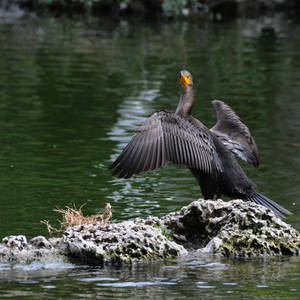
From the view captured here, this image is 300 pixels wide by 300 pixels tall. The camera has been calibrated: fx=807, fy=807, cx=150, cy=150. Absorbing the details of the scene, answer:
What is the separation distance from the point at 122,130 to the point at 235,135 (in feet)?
15.5

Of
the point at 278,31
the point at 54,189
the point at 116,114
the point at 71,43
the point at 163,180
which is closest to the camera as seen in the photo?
the point at 54,189

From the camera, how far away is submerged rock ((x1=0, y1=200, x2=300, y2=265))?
20.6 feet

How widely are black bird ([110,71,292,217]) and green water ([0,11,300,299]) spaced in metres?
0.76

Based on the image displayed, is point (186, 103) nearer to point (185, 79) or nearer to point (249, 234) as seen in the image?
point (185, 79)

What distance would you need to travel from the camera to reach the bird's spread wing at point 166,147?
277 inches

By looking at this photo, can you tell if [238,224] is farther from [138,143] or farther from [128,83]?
[128,83]

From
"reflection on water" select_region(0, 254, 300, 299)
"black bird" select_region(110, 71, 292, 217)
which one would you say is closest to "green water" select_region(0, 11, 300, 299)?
"reflection on water" select_region(0, 254, 300, 299)

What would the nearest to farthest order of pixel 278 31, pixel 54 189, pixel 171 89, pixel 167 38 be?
pixel 54 189 → pixel 171 89 → pixel 167 38 → pixel 278 31

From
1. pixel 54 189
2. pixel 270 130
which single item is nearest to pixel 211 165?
pixel 54 189

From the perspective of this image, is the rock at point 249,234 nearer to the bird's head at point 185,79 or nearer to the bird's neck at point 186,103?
the bird's neck at point 186,103

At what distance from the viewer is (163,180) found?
10.1m

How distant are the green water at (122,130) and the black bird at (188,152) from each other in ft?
2.50

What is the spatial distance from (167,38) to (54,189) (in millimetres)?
18810

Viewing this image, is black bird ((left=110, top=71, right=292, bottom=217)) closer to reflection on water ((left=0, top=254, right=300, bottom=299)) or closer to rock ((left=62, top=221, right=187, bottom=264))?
rock ((left=62, top=221, right=187, bottom=264))
